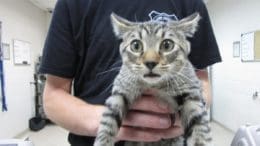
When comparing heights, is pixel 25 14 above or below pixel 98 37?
above

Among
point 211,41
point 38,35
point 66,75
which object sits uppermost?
point 38,35

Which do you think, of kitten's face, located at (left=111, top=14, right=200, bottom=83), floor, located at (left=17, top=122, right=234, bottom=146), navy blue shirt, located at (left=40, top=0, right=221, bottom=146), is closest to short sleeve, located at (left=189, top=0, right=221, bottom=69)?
navy blue shirt, located at (left=40, top=0, right=221, bottom=146)

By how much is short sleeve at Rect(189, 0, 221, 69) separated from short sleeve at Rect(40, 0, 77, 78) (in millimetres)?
432

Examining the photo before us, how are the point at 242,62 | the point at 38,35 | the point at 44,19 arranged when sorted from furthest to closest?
1. the point at 44,19
2. the point at 38,35
3. the point at 242,62

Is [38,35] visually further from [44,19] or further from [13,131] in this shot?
[13,131]

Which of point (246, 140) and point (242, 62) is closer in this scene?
point (246, 140)

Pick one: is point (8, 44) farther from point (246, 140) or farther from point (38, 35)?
point (246, 140)

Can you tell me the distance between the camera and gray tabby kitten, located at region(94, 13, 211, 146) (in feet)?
2.68

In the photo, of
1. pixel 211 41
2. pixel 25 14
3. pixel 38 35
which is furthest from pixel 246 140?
pixel 38 35

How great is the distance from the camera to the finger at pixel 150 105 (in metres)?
0.89

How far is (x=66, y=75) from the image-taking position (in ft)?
3.52

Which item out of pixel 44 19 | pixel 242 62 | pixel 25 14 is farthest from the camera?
pixel 44 19

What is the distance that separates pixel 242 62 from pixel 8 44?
166 inches

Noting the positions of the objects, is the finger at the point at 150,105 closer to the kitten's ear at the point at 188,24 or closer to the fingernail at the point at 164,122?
the fingernail at the point at 164,122
